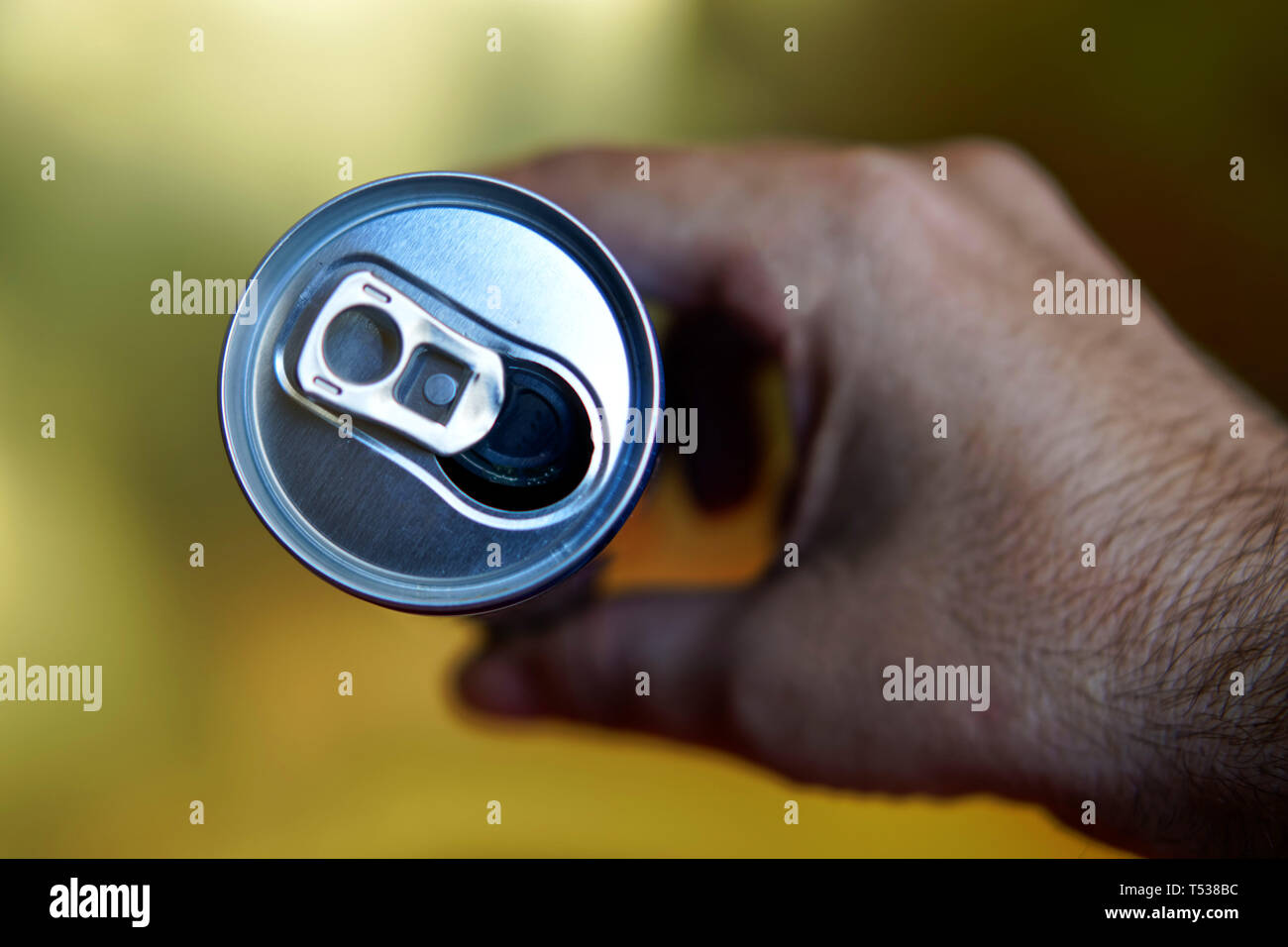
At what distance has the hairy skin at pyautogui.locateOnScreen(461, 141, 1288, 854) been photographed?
1.96 ft

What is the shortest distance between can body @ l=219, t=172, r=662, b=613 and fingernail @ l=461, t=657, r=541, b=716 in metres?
0.54

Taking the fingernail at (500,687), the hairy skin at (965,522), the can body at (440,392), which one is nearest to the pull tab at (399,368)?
the can body at (440,392)

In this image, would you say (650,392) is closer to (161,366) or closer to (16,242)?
(161,366)

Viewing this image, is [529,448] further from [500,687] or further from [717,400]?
[500,687]

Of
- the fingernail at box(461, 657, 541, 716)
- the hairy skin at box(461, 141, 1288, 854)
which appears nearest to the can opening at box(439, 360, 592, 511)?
the hairy skin at box(461, 141, 1288, 854)

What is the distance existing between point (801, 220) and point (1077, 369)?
26 cm

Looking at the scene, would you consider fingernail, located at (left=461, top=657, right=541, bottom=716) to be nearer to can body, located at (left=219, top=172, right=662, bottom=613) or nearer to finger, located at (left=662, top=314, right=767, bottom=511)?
finger, located at (left=662, top=314, right=767, bottom=511)

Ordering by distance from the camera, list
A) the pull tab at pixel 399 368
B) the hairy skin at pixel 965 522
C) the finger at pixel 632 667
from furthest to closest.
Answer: the finger at pixel 632 667 → the hairy skin at pixel 965 522 → the pull tab at pixel 399 368

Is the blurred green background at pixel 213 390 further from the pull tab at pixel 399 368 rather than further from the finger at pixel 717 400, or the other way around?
the pull tab at pixel 399 368

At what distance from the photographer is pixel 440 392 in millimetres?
447

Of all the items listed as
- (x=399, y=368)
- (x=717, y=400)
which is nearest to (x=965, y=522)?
(x=717, y=400)

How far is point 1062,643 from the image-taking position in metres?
0.63

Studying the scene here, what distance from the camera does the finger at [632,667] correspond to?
0.79 m
